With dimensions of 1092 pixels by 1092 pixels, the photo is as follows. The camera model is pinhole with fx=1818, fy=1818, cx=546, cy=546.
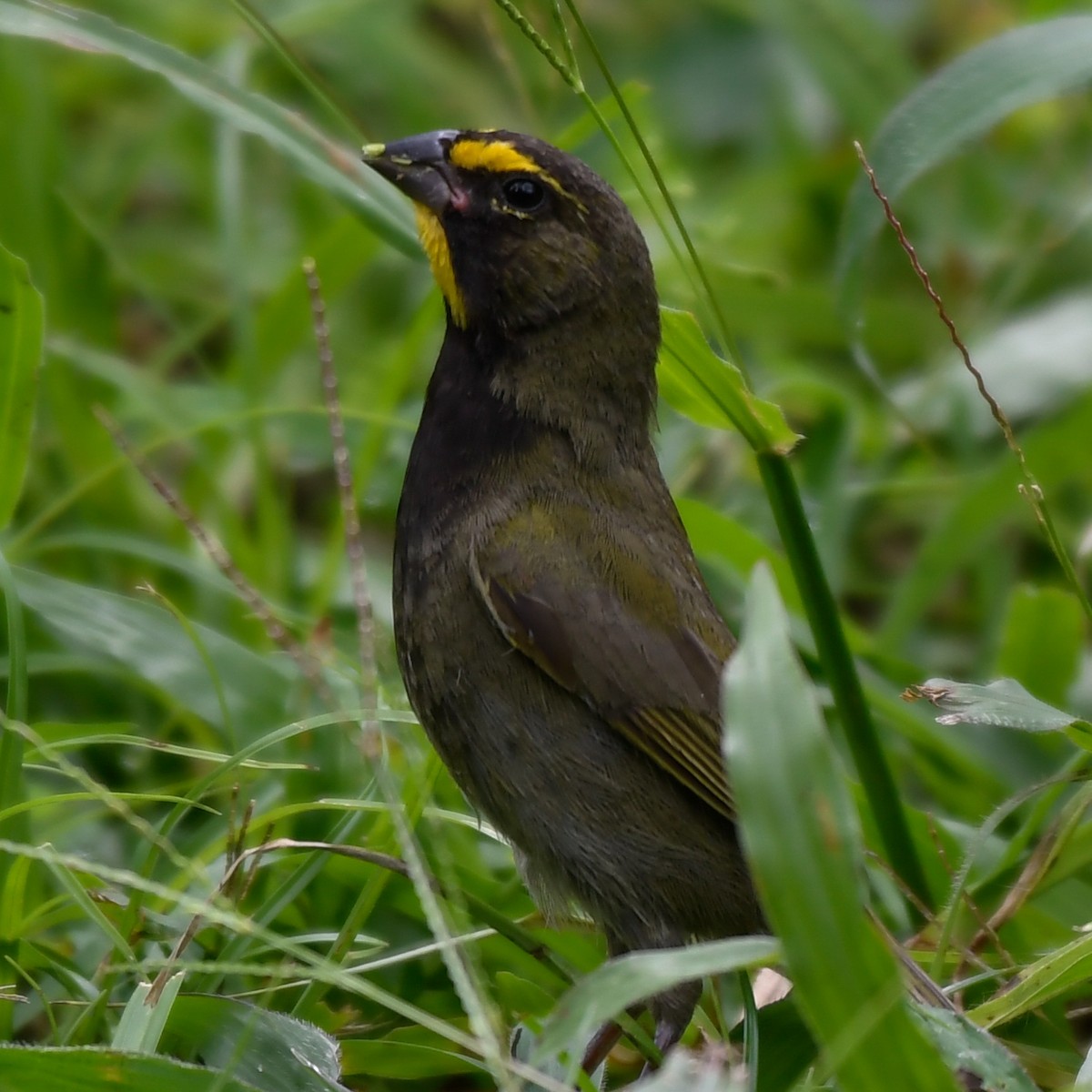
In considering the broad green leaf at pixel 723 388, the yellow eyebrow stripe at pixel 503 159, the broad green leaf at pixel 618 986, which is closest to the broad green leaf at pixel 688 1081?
the broad green leaf at pixel 618 986

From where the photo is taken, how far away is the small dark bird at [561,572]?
10.6ft

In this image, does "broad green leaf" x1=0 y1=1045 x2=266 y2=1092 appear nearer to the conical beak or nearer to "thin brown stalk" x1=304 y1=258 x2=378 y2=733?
"thin brown stalk" x1=304 y1=258 x2=378 y2=733

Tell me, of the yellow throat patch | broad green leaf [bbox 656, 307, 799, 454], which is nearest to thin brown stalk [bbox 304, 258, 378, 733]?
the yellow throat patch

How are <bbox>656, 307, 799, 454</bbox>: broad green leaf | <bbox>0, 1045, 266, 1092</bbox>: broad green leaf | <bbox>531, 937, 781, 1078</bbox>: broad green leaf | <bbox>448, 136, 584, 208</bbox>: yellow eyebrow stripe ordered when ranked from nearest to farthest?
1. <bbox>531, 937, 781, 1078</bbox>: broad green leaf
2. <bbox>0, 1045, 266, 1092</bbox>: broad green leaf
3. <bbox>656, 307, 799, 454</bbox>: broad green leaf
4. <bbox>448, 136, 584, 208</bbox>: yellow eyebrow stripe

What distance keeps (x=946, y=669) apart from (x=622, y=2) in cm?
Result: 452

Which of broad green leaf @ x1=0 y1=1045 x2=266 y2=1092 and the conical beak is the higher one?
the conical beak

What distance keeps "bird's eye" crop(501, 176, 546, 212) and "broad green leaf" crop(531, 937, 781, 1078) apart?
1740 millimetres

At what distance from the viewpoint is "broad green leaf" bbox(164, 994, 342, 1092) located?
271 cm

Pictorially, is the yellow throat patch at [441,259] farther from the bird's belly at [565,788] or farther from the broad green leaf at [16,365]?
the broad green leaf at [16,365]

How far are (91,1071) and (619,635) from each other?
1218 millimetres

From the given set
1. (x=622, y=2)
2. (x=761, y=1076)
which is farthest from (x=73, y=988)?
(x=622, y=2)

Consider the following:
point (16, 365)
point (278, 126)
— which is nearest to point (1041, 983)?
point (16, 365)

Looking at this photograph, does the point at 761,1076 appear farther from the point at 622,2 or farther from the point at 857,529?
the point at 622,2

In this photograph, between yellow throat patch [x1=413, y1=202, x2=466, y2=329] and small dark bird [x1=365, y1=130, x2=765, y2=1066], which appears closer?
small dark bird [x1=365, y1=130, x2=765, y2=1066]
